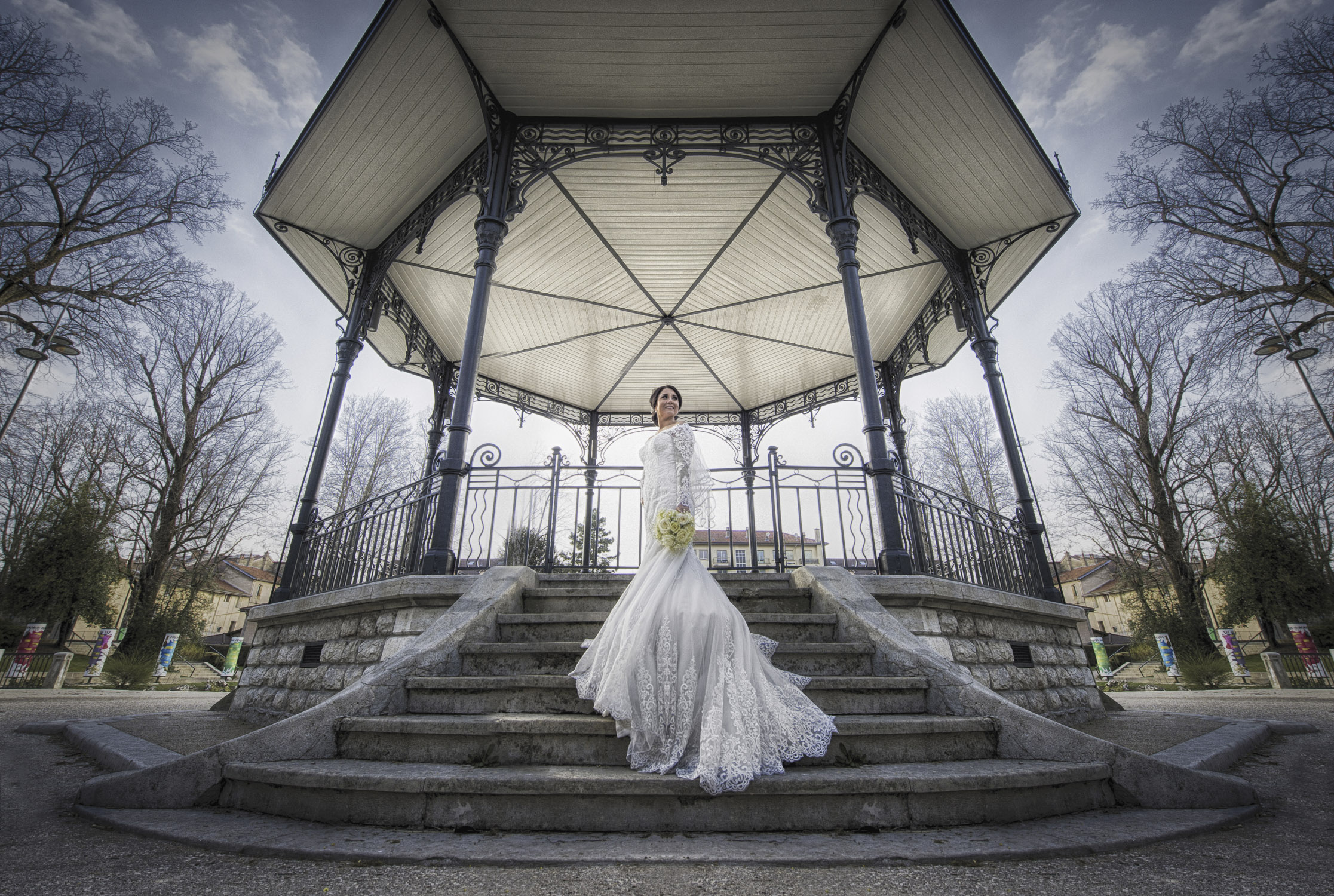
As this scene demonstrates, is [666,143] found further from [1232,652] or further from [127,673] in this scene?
[1232,652]

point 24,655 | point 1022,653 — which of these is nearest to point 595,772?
point 1022,653

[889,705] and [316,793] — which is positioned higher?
[889,705]

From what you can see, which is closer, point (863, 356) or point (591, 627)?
point (591, 627)

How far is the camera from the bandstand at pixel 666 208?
5.53m

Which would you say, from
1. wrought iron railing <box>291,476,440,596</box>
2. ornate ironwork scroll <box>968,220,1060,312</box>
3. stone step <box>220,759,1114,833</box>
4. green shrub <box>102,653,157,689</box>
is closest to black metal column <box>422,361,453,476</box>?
wrought iron railing <box>291,476,440,596</box>

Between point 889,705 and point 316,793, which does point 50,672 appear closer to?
point 316,793

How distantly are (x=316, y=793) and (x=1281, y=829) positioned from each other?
4.16m

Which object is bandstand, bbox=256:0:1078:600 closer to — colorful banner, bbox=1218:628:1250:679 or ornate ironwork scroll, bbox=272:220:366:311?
ornate ironwork scroll, bbox=272:220:366:311

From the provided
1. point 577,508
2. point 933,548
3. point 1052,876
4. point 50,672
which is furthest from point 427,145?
point 50,672

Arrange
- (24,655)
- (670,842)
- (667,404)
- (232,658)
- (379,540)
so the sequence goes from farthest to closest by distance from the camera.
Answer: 1. (232,658)
2. (24,655)
3. (379,540)
4. (667,404)
5. (670,842)

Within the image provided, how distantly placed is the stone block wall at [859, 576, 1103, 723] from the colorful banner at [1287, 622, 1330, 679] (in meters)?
13.1

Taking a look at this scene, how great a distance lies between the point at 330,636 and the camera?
4.91 metres

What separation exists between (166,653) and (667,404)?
19.9 metres

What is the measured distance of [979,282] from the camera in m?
7.99
